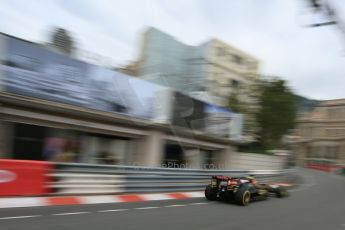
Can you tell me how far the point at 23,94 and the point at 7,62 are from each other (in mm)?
1044

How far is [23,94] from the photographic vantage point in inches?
520

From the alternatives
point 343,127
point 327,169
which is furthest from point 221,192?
point 343,127

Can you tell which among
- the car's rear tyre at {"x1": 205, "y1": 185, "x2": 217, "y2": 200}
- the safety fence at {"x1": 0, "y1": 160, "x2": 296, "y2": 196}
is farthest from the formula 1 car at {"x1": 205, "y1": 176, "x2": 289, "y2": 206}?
the safety fence at {"x1": 0, "y1": 160, "x2": 296, "y2": 196}

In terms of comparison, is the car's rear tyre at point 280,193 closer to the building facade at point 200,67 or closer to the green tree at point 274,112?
the building facade at point 200,67

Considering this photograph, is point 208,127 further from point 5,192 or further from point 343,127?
point 343,127

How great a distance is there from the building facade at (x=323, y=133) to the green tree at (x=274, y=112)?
39.5 metres

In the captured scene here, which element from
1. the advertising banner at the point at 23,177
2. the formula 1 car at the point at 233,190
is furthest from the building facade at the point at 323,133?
the advertising banner at the point at 23,177

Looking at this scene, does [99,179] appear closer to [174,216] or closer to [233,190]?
[174,216]

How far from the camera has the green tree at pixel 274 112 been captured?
33.5 metres

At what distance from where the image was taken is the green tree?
33475 mm

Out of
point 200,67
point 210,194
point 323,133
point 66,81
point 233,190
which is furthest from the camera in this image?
point 323,133

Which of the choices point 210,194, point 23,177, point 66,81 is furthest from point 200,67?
point 23,177

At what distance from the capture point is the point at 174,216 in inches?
377

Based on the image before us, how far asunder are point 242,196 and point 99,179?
4.00 meters
